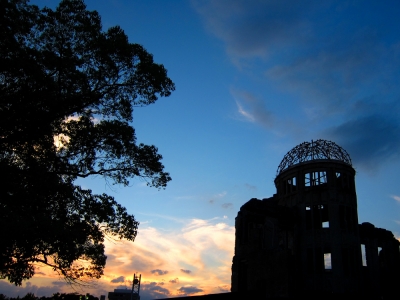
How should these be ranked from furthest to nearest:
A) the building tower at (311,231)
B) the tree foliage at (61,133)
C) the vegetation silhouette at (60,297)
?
the building tower at (311,231) → the vegetation silhouette at (60,297) → the tree foliage at (61,133)

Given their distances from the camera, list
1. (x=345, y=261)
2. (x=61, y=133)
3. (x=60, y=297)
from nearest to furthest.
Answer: (x=61, y=133) → (x=60, y=297) → (x=345, y=261)

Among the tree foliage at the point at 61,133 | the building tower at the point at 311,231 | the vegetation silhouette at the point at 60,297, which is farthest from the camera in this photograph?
the building tower at the point at 311,231

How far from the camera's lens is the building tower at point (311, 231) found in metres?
34.3

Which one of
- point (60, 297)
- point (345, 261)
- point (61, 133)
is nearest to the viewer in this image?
point (61, 133)

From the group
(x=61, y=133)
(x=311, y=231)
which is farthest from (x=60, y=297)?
(x=311, y=231)

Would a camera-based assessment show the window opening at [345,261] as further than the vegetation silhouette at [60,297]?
Yes

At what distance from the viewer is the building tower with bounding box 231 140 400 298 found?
3434cm

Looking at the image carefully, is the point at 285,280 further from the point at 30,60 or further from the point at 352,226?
the point at 30,60

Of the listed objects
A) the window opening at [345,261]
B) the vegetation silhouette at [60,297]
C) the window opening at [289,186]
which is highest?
the window opening at [289,186]

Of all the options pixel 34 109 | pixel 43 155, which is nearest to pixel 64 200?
pixel 43 155

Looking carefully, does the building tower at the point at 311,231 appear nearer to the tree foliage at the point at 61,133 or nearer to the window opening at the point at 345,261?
the window opening at the point at 345,261

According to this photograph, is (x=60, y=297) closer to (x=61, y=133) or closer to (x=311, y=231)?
(x=61, y=133)

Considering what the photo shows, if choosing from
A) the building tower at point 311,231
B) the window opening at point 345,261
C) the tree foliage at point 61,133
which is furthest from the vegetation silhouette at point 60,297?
the window opening at point 345,261

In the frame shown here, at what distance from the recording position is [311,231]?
129 ft
